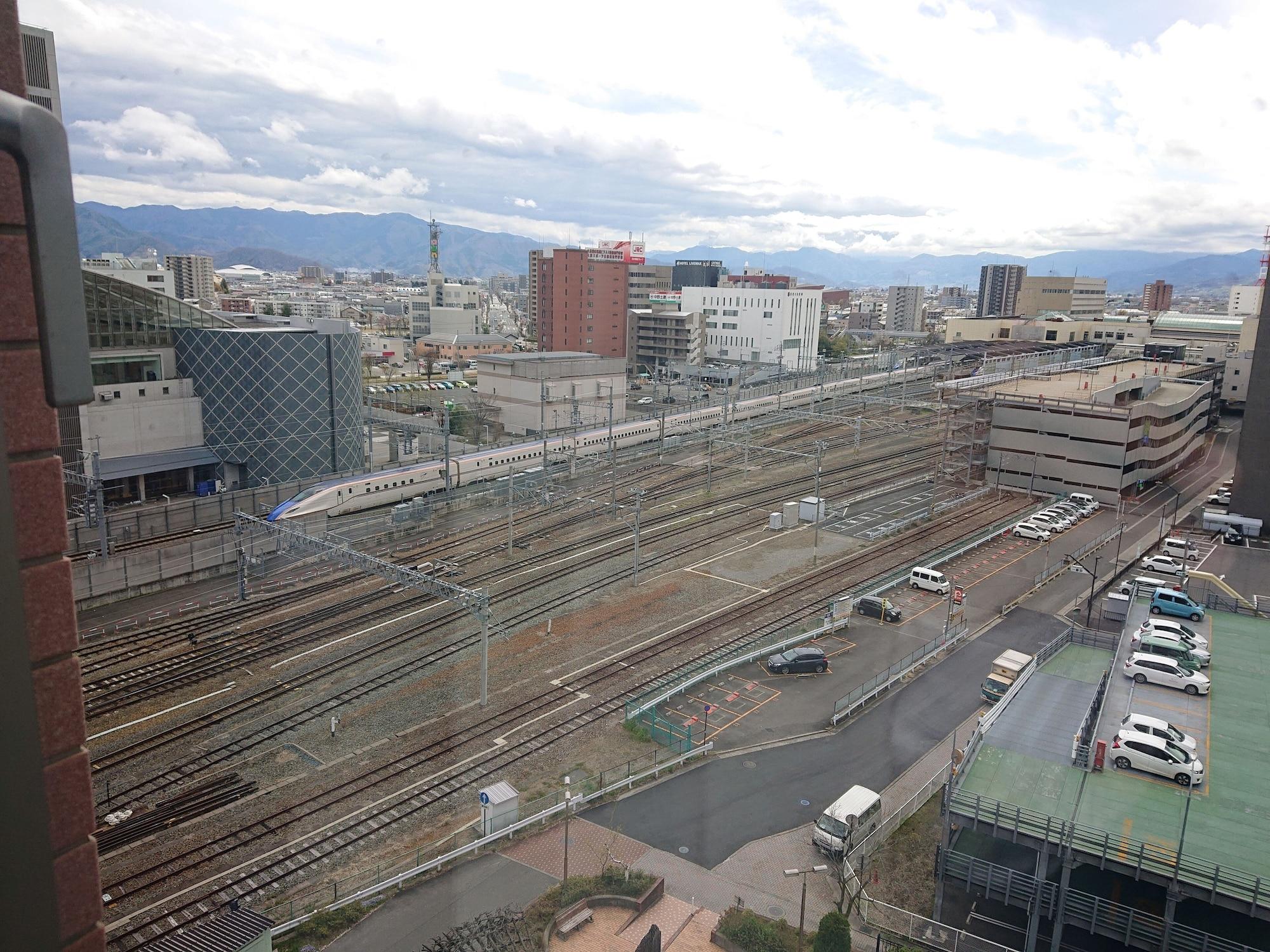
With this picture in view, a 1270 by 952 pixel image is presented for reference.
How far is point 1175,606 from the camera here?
12016mm

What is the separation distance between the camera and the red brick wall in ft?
4.64

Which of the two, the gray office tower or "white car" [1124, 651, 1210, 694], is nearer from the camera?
"white car" [1124, 651, 1210, 694]

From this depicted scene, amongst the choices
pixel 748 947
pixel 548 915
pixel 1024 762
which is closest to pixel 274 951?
pixel 548 915

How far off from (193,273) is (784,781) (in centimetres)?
7368

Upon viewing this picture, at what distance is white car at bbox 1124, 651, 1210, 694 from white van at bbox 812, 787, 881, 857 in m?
3.46

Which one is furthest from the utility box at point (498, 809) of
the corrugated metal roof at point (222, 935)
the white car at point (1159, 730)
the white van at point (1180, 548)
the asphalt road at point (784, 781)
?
the white van at point (1180, 548)

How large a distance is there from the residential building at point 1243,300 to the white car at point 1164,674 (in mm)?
67691

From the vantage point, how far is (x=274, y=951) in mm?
6535

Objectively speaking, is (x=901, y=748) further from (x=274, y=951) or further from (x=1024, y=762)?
(x=274, y=951)

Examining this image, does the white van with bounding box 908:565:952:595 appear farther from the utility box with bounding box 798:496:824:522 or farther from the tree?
the tree

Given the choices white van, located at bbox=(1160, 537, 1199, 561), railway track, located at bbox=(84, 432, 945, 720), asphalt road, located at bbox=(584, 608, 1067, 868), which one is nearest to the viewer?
asphalt road, located at bbox=(584, 608, 1067, 868)

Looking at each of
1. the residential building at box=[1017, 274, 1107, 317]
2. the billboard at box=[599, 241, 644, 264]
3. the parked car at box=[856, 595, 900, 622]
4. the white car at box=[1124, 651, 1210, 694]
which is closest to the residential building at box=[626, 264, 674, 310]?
the billboard at box=[599, 241, 644, 264]

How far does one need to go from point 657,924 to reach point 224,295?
2742 inches

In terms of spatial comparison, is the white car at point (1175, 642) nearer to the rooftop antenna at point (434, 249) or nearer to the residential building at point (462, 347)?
the residential building at point (462, 347)
